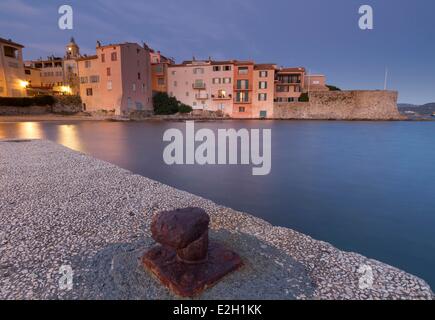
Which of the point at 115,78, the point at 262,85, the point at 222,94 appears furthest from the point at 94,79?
the point at 262,85

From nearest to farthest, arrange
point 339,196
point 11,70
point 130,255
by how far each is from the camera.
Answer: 1. point 130,255
2. point 339,196
3. point 11,70

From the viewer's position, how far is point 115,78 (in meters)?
41.6

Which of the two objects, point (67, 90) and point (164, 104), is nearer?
point (164, 104)

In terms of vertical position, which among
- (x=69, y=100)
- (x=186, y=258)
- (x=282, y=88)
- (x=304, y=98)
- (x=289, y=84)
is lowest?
(x=186, y=258)

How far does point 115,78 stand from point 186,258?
44.0 metres

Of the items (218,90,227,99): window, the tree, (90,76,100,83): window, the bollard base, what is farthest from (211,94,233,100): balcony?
the bollard base

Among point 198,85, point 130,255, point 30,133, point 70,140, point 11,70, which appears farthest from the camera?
point 198,85

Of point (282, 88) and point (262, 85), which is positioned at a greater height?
point (262, 85)

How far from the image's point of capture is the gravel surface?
9.32ft

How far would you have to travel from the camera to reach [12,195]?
6.05m

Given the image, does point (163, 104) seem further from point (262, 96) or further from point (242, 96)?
point (262, 96)

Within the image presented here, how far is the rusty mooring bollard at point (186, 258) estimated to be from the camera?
2709 millimetres
